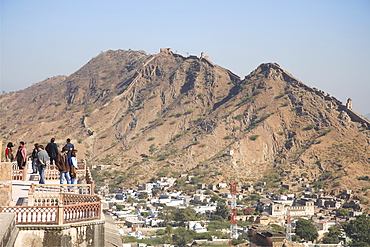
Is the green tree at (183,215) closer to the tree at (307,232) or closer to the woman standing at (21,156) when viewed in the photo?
the tree at (307,232)

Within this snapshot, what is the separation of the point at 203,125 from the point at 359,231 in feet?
186

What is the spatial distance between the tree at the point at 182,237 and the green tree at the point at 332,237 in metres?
12.1

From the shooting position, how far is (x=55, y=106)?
14175cm

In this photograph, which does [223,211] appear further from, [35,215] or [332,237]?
[35,215]

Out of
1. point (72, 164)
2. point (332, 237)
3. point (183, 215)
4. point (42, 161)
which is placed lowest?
point (332, 237)

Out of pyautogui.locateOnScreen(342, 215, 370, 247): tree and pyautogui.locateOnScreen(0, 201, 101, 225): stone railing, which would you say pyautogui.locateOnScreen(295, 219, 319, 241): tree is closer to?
pyautogui.locateOnScreen(342, 215, 370, 247): tree

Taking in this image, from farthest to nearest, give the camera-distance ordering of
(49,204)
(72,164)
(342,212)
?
(342,212) → (72,164) → (49,204)

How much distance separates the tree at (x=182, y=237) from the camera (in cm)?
5562

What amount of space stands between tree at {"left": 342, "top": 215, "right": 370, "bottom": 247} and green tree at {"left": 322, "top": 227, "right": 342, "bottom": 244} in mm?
896

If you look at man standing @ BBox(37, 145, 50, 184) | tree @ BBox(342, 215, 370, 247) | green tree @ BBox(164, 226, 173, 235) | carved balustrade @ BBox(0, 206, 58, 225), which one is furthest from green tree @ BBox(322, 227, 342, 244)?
carved balustrade @ BBox(0, 206, 58, 225)

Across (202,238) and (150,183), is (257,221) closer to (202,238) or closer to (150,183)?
(202,238)

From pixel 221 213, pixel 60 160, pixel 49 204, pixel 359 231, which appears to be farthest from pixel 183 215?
pixel 49 204

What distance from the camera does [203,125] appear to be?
112562mm

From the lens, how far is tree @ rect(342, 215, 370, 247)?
186ft
